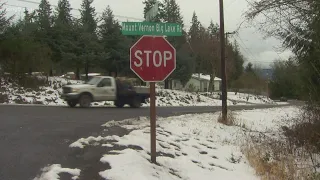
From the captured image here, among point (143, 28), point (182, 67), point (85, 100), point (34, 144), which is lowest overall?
point (34, 144)

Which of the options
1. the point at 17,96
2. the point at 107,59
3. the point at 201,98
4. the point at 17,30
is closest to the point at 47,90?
the point at 17,96

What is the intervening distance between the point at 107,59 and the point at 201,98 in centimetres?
1170

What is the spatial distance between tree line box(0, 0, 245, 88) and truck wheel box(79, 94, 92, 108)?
25.2 feet

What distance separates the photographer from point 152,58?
7242 mm

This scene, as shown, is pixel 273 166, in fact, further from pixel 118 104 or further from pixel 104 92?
pixel 118 104

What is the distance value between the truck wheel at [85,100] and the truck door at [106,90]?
755mm

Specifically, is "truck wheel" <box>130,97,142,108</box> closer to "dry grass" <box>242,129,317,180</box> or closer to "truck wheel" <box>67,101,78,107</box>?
"truck wheel" <box>67,101,78,107</box>

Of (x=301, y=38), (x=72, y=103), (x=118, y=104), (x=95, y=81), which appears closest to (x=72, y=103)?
(x=72, y=103)

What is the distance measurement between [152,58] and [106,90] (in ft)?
58.2

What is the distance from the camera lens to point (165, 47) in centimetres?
731

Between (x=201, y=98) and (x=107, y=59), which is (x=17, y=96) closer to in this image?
(x=107, y=59)

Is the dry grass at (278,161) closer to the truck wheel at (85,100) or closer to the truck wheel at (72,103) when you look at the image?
the truck wheel at (85,100)

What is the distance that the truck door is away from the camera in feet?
80.1

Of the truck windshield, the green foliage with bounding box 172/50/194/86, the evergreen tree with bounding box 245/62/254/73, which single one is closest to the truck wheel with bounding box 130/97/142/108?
the truck windshield
